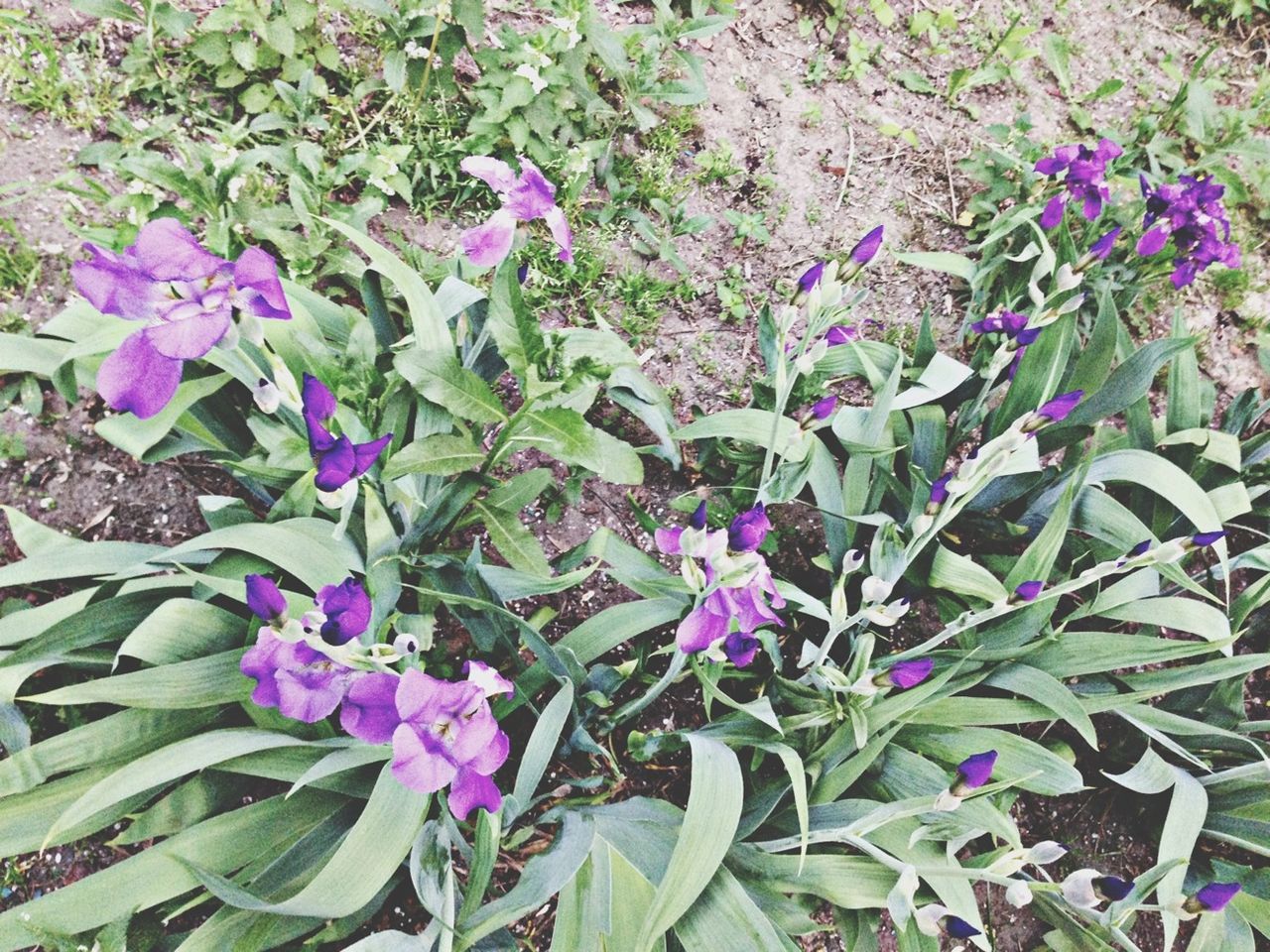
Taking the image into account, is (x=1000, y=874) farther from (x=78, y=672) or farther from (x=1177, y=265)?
(x=1177, y=265)

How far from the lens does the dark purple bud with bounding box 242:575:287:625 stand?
0.95 metres

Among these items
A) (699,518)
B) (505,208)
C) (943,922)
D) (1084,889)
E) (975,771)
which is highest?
(505,208)

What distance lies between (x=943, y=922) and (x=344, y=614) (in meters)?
0.94

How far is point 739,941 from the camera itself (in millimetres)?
1223

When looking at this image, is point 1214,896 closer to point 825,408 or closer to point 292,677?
point 825,408

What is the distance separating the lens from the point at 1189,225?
6.57ft

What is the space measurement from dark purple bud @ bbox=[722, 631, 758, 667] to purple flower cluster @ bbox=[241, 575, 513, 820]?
1.32ft

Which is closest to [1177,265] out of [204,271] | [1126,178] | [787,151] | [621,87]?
[1126,178]

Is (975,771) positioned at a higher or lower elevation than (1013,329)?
lower

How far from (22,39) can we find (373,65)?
88 centimetres

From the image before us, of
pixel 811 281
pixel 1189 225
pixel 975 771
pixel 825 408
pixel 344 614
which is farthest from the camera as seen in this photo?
pixel 1189 225

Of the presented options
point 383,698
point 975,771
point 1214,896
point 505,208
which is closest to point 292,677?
point 383,698

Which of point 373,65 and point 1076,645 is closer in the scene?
point 1076,645

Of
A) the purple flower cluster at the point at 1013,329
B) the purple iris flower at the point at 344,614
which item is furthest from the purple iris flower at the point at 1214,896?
the purple iris flower at the point at 344,614
